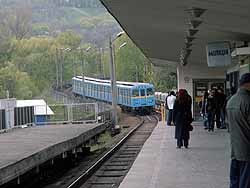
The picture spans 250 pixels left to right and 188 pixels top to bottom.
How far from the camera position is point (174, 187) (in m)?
9.61

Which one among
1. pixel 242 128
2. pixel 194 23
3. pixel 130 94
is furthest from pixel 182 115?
pixel 130 94

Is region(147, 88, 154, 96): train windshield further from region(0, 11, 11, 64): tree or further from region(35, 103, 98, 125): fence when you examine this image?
region(0, 11, 11, 64): tree

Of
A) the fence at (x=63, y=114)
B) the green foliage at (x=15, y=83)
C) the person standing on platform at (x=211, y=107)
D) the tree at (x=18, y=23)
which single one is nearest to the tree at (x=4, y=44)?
the tree at (x=18, y=23)

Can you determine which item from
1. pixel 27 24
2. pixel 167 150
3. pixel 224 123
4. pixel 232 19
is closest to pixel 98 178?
pixel 167 150

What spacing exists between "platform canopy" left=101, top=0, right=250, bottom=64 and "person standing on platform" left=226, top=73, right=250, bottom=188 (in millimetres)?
3791

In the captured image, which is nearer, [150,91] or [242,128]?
[242,128]

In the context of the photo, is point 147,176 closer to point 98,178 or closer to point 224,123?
point 98,178

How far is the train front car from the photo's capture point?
52.0m

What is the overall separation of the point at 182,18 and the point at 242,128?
23.6ft

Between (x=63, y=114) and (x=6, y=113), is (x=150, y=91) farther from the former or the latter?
(x=6, y=113)

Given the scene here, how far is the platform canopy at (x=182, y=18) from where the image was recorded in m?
10.9

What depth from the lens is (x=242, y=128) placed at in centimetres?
638

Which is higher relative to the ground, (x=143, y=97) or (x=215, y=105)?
(x=143, y=97)

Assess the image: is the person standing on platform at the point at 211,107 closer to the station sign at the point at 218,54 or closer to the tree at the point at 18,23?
the station sign at the point at 218,54
